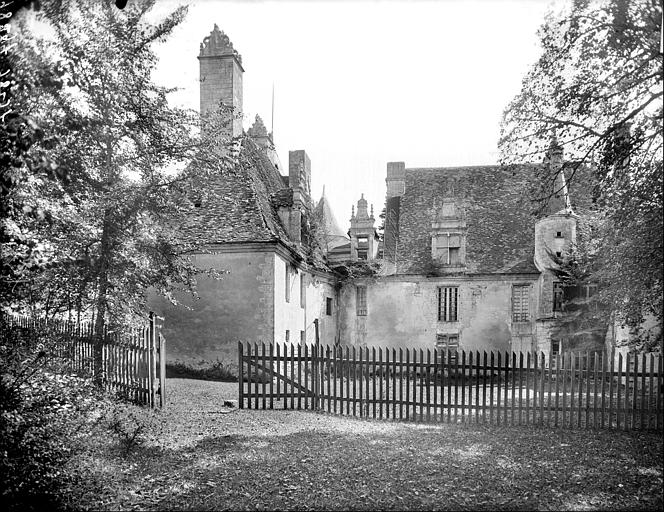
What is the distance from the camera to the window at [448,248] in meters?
25.8

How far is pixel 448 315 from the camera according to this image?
83.8 ft

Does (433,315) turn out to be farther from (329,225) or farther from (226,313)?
(226,313)

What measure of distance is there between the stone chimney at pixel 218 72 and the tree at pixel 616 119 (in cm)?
1372

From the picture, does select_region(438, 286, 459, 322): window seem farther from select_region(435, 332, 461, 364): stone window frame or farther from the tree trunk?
the tree trunk

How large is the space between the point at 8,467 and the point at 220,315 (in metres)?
12.2

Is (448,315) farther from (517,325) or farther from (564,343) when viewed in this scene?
(564,343)

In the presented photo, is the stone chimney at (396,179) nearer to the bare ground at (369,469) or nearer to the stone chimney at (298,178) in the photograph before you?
the stone chimney at (298,178)

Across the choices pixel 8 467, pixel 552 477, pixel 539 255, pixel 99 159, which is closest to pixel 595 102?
pixel 552 477

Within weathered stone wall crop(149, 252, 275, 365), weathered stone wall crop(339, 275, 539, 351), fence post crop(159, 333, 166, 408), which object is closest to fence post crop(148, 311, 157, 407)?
fence post crop(159, 333, 166, 408)

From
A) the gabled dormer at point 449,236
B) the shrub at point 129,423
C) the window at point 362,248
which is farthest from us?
the window at point 362,248

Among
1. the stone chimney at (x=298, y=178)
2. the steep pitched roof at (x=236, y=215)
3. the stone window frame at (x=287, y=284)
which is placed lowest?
the stone window frame at (x=287, y=284)

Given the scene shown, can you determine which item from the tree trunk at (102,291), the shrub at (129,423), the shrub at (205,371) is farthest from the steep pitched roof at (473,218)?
the shrub at (129,423)

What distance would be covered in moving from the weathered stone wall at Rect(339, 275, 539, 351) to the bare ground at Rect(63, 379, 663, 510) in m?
15.3

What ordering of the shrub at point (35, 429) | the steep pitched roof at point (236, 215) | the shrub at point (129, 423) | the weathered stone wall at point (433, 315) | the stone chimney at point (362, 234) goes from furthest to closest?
the stone chimney at point (362, 234), the weathered stone wall at point (433, 315), the steep pitched roof at point (236, 215), the shrub at point (129, 423), the shrub at point (35, 429)
